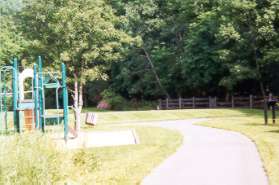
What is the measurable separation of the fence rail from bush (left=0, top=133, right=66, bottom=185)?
2952 centimetres

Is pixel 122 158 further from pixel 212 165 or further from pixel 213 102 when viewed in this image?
pixel 213 102

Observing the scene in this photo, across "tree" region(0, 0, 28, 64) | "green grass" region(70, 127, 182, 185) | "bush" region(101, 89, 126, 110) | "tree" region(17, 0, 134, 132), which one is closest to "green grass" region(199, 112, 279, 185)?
"green grass" region(70, 127, 182, 185)

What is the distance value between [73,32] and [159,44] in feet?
45.4

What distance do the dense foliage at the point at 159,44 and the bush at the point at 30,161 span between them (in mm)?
24187

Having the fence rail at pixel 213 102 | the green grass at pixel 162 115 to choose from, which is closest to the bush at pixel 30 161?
the green grass at pixel 162 115

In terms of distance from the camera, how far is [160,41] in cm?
4719

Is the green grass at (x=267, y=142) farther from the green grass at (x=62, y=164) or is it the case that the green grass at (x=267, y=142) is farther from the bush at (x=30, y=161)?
the bush at (x=30, y=161)

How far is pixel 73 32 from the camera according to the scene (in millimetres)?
34125

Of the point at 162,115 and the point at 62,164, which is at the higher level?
the point at 62,164

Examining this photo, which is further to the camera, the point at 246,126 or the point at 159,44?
the point at 159,44

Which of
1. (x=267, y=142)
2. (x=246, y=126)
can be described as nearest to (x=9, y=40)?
(x=246, y=126)

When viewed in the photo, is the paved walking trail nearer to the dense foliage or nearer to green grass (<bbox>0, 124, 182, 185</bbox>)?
green grass (<bbox>0, 124, 182, 185</bbox>)

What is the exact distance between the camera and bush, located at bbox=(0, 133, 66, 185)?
320 inches

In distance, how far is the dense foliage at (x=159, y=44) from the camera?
34500 millimetres
